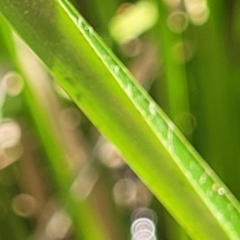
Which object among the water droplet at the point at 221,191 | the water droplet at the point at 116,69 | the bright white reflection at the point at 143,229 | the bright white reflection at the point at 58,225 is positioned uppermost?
the water droplet at the point at 116,69

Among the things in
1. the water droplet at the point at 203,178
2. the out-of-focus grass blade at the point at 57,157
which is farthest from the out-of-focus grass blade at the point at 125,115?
the out-of-focus grass blade at the point at 57,157

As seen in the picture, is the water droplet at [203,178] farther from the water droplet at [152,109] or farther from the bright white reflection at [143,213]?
the bright white reflection at [143,213]

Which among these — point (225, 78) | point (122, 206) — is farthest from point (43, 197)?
point (225, 78)

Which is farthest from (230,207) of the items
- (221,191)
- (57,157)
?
(57,157)

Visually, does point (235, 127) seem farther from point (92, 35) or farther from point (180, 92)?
point (92, 35)

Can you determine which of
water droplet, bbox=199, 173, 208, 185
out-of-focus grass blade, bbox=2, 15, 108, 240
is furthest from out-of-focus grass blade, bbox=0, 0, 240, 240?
out-of-focus grass blade, bbox=2, 15, 108, 240

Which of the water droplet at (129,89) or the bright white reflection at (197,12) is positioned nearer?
the water droplet at (129,89)
